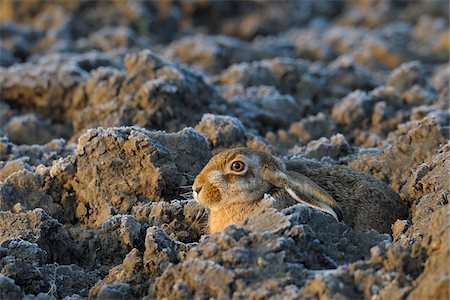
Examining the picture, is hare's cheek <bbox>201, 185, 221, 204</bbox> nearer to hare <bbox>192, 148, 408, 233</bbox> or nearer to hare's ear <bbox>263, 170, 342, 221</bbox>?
hare <bbox>192, 148, 408, 233</bbox>

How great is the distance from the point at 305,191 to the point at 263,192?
41cm

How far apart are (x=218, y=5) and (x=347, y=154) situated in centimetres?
911

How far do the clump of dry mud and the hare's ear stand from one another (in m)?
0.39

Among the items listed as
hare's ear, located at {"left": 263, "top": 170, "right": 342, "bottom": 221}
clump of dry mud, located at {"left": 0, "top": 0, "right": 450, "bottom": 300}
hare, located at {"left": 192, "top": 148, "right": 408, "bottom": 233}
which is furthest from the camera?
hare, located at {"left": 192, "top": 148, "right": 408, "bottom": 233}

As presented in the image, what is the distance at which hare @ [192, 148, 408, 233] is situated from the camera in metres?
6.04

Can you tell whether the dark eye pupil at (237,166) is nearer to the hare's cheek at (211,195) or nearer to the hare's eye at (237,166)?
the hare's eye at (237,166)

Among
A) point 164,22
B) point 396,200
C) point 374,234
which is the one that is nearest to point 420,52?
point 164,22

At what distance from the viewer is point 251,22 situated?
53.5 ft

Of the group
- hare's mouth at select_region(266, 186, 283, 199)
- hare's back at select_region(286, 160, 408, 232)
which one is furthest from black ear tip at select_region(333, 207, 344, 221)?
hare's mouth at select_region(266, 186, 283, 199)

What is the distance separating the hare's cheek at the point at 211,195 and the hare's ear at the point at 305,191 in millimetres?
389

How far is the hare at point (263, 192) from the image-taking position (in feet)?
19.8

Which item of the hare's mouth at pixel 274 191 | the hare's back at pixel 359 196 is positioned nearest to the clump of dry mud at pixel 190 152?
the hare's back at pixel 359 196

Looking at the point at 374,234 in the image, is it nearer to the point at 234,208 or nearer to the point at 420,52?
the point at 234,208

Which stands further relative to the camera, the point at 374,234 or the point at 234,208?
the point at 234,208
